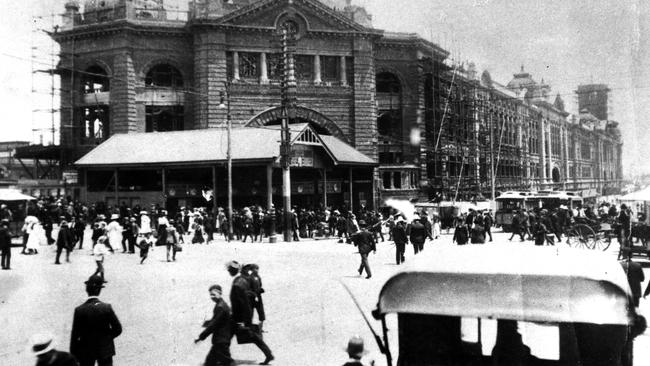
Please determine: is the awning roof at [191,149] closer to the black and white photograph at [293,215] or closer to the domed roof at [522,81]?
the black and white photograph at [293,215]

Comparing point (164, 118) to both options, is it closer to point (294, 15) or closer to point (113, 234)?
point (294, 15)

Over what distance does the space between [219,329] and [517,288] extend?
436cm

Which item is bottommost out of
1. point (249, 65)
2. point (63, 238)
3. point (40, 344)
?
point (40, 344)

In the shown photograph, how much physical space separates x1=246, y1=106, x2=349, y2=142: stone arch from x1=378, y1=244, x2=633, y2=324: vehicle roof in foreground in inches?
Result: 1666

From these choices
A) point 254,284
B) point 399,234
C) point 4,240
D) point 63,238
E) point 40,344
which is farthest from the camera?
point 63,238

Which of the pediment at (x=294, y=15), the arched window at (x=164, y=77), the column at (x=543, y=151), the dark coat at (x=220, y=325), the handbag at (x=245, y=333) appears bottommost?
the handbag at (x=245, y=333)

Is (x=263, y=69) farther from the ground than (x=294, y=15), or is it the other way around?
(x=294, y=15)

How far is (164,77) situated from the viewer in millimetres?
49094

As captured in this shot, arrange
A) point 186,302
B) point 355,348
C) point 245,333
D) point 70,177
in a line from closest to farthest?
1. point 355,348
2. point 245,333
3. point 186,302
4. point 70,177

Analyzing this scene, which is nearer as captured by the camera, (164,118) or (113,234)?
(113,234)

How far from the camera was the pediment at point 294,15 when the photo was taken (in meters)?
47.4

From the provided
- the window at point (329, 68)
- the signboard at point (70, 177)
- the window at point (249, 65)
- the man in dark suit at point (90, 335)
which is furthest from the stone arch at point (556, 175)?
the man in dark suit at point (90, 335)

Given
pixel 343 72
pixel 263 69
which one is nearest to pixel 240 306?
pixel 263 69

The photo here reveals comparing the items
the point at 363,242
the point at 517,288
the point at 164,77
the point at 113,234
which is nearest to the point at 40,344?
the point at 517,288
